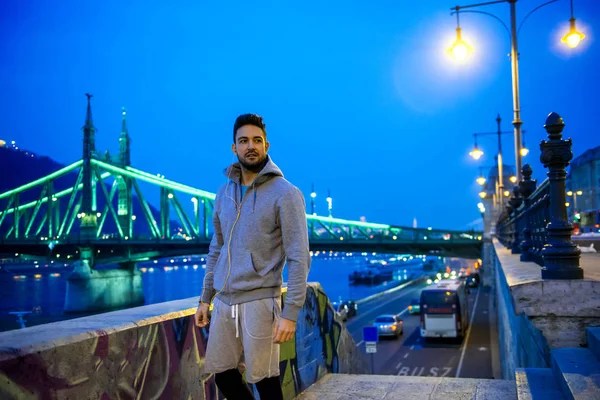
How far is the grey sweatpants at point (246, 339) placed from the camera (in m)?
2.38

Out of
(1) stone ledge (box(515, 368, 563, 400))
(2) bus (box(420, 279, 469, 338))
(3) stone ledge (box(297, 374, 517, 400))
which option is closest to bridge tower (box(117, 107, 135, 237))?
(2) bus (box(420, 279, 469, 338))

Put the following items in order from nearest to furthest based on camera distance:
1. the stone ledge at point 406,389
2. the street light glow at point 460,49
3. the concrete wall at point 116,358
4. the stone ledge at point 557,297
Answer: the concrete wall at point 116,358 → the stone ledge at point 557,297 → the stone ledge at point 406,389 → the street light glow at point 460,49

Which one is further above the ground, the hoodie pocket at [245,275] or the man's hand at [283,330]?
the hoodie pocket at [245,275]

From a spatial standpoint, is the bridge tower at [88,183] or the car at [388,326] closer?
the car at [388,326]

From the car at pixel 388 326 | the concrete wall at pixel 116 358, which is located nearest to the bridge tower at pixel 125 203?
the car at pixel 388 326

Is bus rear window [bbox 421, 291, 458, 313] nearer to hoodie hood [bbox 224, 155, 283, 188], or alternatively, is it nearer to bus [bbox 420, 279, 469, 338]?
bus [bbox 420, 279, 469, 338]

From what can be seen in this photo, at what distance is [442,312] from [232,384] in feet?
75.3

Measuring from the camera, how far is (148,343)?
265cm

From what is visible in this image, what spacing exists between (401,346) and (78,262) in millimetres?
26213

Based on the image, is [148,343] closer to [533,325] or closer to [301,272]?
[301,272]

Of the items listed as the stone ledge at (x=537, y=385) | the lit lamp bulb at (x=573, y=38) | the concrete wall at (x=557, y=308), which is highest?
the lit lamp bulb at (x=573, y=38)

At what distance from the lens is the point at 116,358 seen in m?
2.38

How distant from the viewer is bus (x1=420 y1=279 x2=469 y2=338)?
24062 mm

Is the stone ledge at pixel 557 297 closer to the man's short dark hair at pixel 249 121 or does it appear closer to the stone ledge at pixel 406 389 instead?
the stone ledge at pixel 406 389
